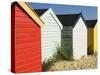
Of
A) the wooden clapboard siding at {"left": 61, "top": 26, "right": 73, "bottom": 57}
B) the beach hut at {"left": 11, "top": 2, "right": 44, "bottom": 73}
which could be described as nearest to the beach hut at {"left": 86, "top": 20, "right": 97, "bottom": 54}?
the wooden clapboard siding at {"left": 61, "top": 26, "right": 73, "bottom": 57}

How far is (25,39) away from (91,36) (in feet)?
1.74

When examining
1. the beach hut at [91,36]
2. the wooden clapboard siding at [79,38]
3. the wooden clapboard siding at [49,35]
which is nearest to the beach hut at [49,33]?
the wooden clapboard siding at [49,35]

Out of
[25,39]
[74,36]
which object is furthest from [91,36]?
[25,39]

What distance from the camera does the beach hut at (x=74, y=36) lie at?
1.95 meters

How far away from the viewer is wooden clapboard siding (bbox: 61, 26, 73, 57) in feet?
6.40

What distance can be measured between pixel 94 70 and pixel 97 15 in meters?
0.43

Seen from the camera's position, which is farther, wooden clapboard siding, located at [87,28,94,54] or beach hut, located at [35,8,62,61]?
wooden clapboard siding, located at [87,28,94,54]

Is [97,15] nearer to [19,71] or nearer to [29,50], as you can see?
[29,50]

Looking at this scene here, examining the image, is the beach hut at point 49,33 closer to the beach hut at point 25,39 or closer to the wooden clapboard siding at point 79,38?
the beach hut at point 25,39

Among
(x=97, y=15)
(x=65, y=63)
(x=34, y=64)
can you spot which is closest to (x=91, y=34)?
(x=97, y=15)

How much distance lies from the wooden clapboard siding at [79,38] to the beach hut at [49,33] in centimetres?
13

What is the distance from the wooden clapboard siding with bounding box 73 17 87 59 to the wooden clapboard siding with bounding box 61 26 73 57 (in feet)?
0.12

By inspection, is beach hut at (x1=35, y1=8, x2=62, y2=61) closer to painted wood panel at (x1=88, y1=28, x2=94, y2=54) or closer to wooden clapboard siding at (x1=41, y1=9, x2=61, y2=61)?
wooden clapboard siding at (x1=41, y1=9, x2=61, y2=61)

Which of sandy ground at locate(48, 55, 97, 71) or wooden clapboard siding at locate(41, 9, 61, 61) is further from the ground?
wooden clapboard siding at locate(41, 9, 61, 61)
